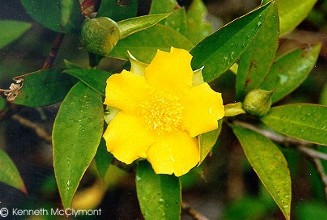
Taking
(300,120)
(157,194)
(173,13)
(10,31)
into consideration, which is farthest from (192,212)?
(10,31)

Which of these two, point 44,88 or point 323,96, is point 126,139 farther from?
point 323,96

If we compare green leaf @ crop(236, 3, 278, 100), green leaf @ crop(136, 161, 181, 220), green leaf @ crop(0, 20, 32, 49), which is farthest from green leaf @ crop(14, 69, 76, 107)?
green leaf @ crop(236, 3, 278, 100)

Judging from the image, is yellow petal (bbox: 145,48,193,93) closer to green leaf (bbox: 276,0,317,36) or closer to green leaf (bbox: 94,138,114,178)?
green leaf (bbox: 94,138,114,178)

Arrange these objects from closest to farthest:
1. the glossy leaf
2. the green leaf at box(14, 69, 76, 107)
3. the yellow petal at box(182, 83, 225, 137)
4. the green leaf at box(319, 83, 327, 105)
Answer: the yellow petal at box(182, 83, 225, 137) < the green leaf at box(14, 69, 76, 107) < the glossy leaf < the green leaf at box(319, 83, 327, 105)

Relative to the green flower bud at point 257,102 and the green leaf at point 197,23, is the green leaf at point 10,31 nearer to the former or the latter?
the green leaf at point 197,23

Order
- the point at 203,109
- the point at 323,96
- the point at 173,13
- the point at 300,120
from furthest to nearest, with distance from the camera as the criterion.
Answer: the point at 323,96 < the point at 173,13 < the point at 300,120 < the point at 203,109

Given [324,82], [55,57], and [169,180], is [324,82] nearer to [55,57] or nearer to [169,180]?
[169,180]

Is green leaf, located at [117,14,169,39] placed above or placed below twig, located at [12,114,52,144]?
above
